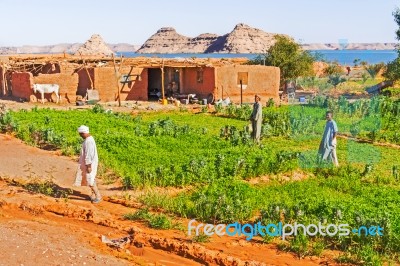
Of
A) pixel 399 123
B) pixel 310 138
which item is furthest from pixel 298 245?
pixel 399 123

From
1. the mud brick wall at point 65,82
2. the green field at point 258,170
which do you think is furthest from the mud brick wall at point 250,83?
the green field at point 258,170

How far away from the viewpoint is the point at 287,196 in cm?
1020

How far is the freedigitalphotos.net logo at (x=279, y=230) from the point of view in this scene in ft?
25.6

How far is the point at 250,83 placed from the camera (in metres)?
28.0

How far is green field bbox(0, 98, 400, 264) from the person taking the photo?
8.30 meters

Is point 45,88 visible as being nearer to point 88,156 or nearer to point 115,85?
point 115,85

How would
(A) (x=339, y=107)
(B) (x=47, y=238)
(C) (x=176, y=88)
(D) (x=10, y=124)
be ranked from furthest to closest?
(C) (x=176, y=88)
(A) (x=339, y=107)
(D) (x=10, y=124)
(B) (x=47, y=238)

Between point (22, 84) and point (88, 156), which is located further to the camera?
point (22, 84)

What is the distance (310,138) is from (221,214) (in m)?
8.88

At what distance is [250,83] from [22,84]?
36.7ft

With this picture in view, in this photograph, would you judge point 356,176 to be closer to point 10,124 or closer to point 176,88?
point 10,124

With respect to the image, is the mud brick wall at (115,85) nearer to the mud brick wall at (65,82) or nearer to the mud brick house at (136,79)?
the mud brick house at (136,79)

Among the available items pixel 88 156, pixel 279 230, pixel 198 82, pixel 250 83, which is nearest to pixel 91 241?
pixel 88 156

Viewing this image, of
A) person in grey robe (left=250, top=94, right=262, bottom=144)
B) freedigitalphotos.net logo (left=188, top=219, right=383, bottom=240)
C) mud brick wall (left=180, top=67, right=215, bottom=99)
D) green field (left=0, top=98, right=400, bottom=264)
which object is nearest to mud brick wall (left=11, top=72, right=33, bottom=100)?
green field (left=0, top=98, right=400, bottom=264)
